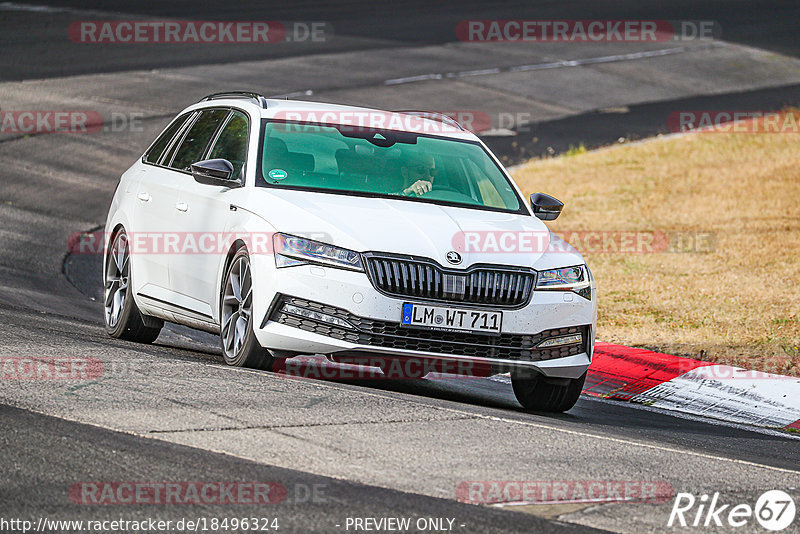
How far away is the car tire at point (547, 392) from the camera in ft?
29.2

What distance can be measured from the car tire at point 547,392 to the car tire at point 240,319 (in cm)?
169

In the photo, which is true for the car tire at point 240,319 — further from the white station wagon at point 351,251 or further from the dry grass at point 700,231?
the dry grass at point 700,231

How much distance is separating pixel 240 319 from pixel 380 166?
1502mm

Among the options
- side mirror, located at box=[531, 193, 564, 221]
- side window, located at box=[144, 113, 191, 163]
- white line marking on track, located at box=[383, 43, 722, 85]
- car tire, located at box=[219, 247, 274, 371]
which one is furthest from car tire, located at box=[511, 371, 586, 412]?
white line marking on track, located at box=[383, 43, 722, 85]

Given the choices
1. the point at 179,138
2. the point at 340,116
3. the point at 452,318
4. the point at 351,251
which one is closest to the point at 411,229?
the point at 351,251

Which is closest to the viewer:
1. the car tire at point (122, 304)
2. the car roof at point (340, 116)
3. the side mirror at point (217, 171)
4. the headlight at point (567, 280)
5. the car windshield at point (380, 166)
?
the headlight at point (567, 280)

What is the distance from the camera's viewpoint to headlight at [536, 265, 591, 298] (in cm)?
843

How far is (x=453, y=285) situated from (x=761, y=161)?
16.1m

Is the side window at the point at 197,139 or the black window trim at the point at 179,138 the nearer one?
the side window at the point at 197,139

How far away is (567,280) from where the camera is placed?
337 inches

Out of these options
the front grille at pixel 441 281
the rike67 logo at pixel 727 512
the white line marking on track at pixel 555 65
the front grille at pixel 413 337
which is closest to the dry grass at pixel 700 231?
the front grille at pixel 413 337

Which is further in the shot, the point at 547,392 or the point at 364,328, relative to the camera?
the point at 547,392

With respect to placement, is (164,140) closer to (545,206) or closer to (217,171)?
(217,171)

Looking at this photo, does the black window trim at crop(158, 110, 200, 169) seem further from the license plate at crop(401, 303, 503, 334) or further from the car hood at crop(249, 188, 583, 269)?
the license plate at crop(401, 303, 503, 334)
